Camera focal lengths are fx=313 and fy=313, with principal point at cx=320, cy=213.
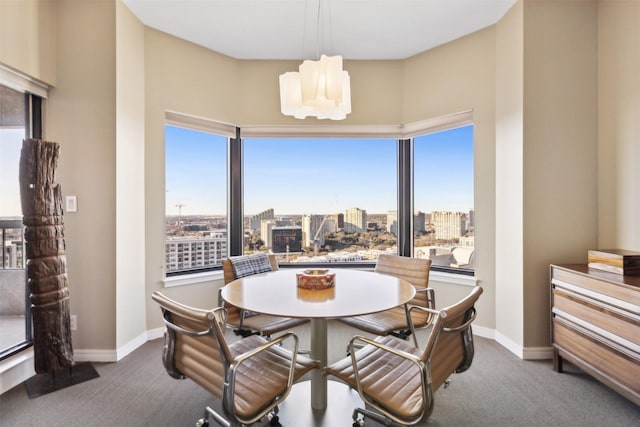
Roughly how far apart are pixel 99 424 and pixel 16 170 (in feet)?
6.67

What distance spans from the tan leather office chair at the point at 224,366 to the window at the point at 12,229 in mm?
1844

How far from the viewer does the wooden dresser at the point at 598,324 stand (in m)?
1.89

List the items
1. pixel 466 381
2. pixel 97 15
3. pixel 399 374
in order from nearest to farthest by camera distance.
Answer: pixel 399 374 < pixel 466 381 < pixel 97 15

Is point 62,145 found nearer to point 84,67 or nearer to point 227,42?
point 84,67

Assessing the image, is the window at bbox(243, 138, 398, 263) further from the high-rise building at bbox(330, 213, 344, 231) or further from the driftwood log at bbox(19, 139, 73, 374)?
the driftwood log at bbox(19, 139, 73, 374)

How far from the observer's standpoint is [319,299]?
182cm

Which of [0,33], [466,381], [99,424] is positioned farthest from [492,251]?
[0,33]

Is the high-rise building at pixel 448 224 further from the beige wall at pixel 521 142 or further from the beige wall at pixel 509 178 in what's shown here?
the beige wall at pixel 521 142

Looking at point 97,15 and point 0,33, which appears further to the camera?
point 97,15

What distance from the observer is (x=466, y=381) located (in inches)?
94.1

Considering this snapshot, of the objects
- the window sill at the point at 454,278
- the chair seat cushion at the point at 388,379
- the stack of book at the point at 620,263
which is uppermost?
the stack of book at the point at 620,263

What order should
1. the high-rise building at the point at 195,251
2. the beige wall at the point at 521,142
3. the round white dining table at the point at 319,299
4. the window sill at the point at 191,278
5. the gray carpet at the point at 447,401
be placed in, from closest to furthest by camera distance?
the round white dining table at the point at 319,299
the gray carpet at the point at 447,401
the beige wall at the point at 521,142
the window sill at the point at 191,278
the high-rise building at the point at 195,251

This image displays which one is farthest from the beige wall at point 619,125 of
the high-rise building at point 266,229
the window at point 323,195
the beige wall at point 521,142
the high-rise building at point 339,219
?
the high-rise building at point 266,229

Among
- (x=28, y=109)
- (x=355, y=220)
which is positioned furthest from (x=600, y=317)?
(x=28, y=109)
